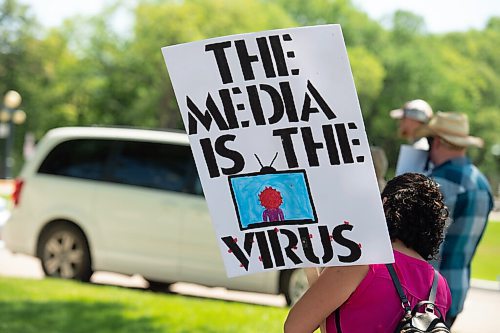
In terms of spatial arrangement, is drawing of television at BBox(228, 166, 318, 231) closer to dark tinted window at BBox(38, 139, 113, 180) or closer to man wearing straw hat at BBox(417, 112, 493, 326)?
man wearing straw hat at BBox(417, 112, 493, 326)

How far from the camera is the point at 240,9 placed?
81.4 meters

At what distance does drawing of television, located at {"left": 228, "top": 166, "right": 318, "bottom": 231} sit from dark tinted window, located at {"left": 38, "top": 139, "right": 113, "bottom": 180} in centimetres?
824

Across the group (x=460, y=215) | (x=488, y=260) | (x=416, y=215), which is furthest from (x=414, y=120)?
(x=488, y=260)

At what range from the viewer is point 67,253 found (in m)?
10.8

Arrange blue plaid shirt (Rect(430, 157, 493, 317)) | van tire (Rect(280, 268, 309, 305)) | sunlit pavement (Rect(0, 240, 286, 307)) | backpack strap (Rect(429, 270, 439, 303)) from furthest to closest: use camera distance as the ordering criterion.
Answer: sunlit pavement (Rect(0, 240, 286, 307)) < van tire (Rect(280, 268, 309, 305)) < blue plaid shirt (Rect(430, 157, 493, 317)) < backpack strap (Rect(429, 270, 439, 303))

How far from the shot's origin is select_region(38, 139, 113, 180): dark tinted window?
10977 millimetres

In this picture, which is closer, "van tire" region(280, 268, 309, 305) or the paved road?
"van tire" region(280, 268, 309, 305)

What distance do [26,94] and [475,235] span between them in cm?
7097

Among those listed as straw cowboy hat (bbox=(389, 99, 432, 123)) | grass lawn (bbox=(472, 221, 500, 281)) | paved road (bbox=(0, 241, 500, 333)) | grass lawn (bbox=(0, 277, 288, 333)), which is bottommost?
grass lawn (bbox=(472, 221, 500, 281))

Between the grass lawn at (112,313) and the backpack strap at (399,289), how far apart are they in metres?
4.86

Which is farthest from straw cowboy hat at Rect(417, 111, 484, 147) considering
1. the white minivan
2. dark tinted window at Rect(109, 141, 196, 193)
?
dark tinted window at Rect(109, 141, 196, 193)

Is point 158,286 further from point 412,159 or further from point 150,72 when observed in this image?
point 150,72

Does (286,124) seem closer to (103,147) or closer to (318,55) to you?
(318,55)

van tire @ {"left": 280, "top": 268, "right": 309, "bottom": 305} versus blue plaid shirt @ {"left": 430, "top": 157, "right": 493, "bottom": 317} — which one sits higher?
blue plaid shirt @ {"left": 430, "top": 157, "right": 493, "bottom": 317}
